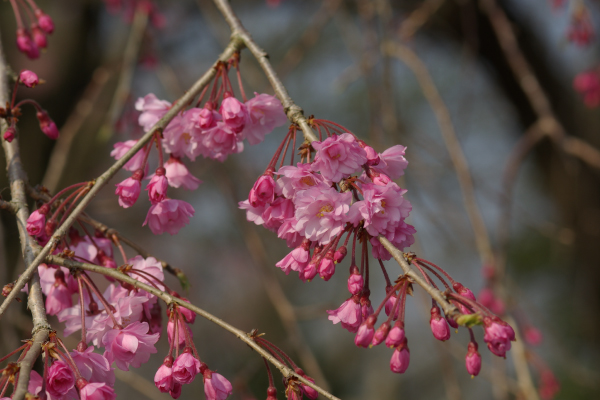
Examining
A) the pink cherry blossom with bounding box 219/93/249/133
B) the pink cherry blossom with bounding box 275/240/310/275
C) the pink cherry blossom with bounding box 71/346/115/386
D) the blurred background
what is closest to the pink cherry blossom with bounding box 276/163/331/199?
the pink cherry blossom with bounding box 275/240/310/275

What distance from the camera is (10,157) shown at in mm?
1299

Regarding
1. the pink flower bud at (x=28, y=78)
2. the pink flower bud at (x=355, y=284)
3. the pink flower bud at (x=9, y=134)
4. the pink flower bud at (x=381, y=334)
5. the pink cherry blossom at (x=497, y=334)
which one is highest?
the pink flower bud at (x=28, y=78)

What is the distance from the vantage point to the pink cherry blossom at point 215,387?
3.56ft

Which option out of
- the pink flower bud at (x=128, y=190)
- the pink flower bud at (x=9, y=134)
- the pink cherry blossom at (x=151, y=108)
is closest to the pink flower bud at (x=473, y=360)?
the pink flower bud at (x=128, y=190)

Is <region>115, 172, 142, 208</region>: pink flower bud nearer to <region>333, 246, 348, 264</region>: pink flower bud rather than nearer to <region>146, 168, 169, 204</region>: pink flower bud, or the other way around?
<region>146, 168, 169, 204</region>: pink flower bud

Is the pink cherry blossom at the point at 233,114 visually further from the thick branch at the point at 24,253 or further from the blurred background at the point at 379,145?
the blurred background at the point at 379,145

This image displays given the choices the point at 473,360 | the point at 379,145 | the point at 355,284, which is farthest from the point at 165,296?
the point at 379,145

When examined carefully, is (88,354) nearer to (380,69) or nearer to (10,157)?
(10,157)

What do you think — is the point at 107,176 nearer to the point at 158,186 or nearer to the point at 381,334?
the point at 158,186

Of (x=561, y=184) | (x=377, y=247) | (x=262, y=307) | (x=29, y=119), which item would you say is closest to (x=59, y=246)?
(x=377, y=247)

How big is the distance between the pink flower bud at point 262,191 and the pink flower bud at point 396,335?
0.38m

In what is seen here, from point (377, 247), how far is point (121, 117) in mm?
2758

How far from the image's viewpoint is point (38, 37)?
72.9 inches

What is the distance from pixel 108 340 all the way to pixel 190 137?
1.86 feet
